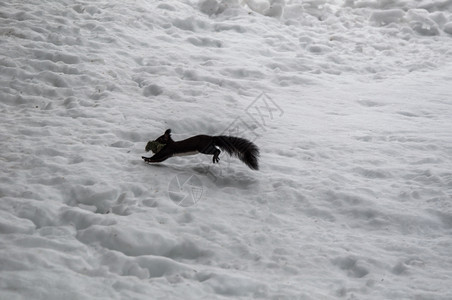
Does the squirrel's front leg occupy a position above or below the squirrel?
below

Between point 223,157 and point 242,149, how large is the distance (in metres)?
0.63

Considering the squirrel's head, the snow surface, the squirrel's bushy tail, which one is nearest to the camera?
the snow surface

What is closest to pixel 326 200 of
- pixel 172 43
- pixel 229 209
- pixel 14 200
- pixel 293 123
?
pixel 229 209

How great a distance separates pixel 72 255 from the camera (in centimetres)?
331

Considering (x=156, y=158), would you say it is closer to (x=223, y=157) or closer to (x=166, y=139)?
(x=166, y=139)

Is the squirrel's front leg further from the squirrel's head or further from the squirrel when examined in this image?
the squirrel's head

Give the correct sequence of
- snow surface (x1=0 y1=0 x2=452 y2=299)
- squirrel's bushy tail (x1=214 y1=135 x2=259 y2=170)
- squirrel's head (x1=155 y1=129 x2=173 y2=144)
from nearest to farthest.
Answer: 1. snow surface (x1=0 y1=0 x2=452 y2=299)
2. squirrel's bushy tail (x1=214 y1=135 x2=259 y2=170)
3. squirrel's head (x1=155 y1=129 x2=173 y2=144)

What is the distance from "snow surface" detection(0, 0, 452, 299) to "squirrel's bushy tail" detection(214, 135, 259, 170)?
0.29m

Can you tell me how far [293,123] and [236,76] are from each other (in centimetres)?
157

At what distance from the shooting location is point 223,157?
509 cm

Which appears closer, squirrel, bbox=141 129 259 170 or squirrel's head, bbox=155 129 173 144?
squirrel, bbox=141 129 259 170

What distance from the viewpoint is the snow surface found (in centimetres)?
336

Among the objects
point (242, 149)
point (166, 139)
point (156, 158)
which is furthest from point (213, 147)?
point (156, 158)

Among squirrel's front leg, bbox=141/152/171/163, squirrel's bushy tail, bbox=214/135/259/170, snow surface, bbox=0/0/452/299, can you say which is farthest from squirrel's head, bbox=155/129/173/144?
squirrel's bushy tail, bbox=214/135/259/170
